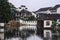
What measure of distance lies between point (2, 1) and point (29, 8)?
0.44 metres

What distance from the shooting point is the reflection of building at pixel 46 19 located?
9.05ft

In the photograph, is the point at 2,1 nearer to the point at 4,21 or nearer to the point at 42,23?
the point at 4,21

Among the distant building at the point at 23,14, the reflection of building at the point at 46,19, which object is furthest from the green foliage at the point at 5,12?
the reflection of building at the point at 46,19

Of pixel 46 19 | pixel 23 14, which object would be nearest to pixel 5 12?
pixel 23 14

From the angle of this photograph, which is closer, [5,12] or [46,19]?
[5,12]

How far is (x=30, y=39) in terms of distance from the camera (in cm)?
272

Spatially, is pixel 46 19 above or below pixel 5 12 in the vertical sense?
below

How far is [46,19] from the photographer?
279 centimetres

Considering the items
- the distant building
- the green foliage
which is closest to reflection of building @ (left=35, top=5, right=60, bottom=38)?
the distant building

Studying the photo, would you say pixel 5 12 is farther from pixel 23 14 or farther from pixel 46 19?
pixel 46 19

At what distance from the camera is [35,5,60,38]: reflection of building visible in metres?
2.76

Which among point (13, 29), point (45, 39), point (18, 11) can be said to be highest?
point (18, 11)

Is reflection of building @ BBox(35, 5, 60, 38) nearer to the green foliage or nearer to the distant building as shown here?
the distant building

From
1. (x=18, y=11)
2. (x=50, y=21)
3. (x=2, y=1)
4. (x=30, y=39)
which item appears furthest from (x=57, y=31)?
(x=2, y=1)
